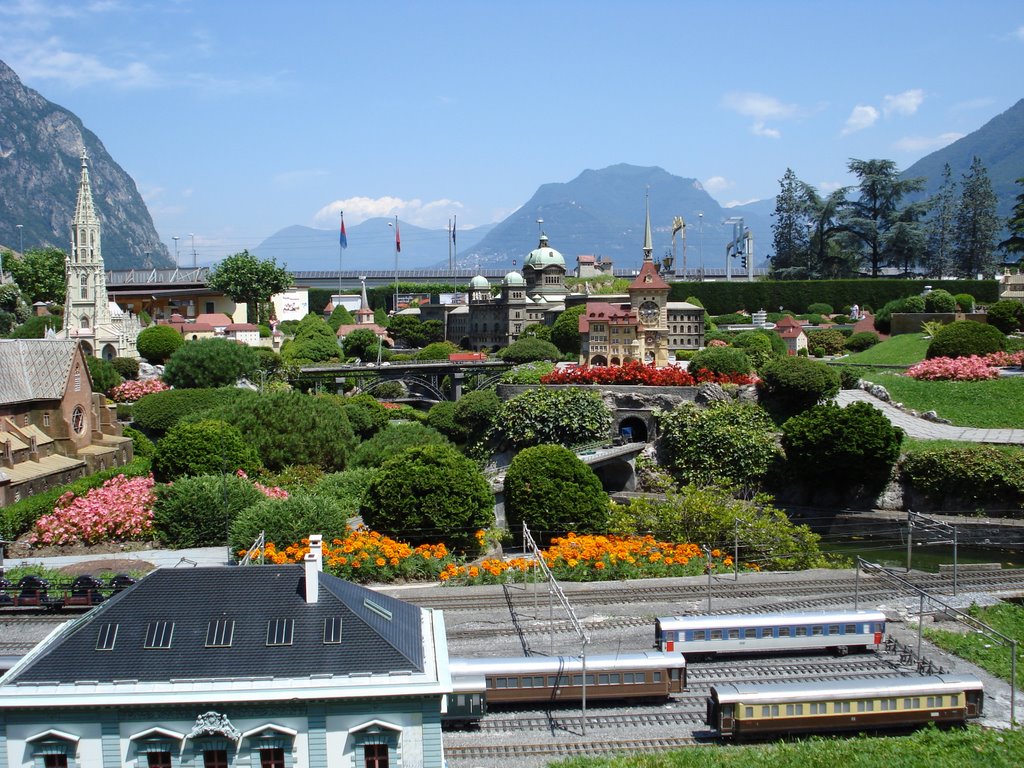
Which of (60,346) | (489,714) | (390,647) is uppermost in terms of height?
(60,346)

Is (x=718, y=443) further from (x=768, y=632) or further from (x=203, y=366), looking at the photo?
(x=203, y=366)

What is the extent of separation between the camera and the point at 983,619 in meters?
28.1

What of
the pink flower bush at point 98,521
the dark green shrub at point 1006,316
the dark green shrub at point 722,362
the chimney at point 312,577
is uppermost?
the dark green shrub at point 1006,316

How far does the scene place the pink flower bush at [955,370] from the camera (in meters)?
55.4

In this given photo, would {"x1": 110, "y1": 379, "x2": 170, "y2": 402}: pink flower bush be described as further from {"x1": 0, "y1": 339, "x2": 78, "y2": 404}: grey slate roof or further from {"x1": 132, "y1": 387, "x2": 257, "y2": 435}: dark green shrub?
{"x1": 0, "y1": 339, "x2": 78, "y2": 404}: grey slate roof

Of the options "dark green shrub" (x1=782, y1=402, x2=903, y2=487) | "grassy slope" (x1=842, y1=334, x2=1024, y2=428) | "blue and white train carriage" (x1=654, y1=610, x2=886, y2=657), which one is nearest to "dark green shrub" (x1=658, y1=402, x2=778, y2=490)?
"dark green shrub" (x1=782, y1=402, x2=903, y2=487)

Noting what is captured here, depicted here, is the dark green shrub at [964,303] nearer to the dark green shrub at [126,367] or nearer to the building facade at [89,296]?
the dark green shrub at [126,367]

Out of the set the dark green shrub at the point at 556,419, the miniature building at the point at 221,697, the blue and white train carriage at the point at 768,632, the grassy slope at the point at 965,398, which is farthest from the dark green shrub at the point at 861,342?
the miniature building at the point at 221,697

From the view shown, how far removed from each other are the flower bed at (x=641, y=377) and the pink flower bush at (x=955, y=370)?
1055 centimetres

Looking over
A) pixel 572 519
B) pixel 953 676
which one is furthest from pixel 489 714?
pixel 572 519

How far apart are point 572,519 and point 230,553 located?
42.4ft

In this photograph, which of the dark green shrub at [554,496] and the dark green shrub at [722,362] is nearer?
the dark green shrub at [554,496]

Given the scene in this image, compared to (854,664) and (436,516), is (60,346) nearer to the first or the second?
(436,516)

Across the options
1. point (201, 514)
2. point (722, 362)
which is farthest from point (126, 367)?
point (722, 362)
